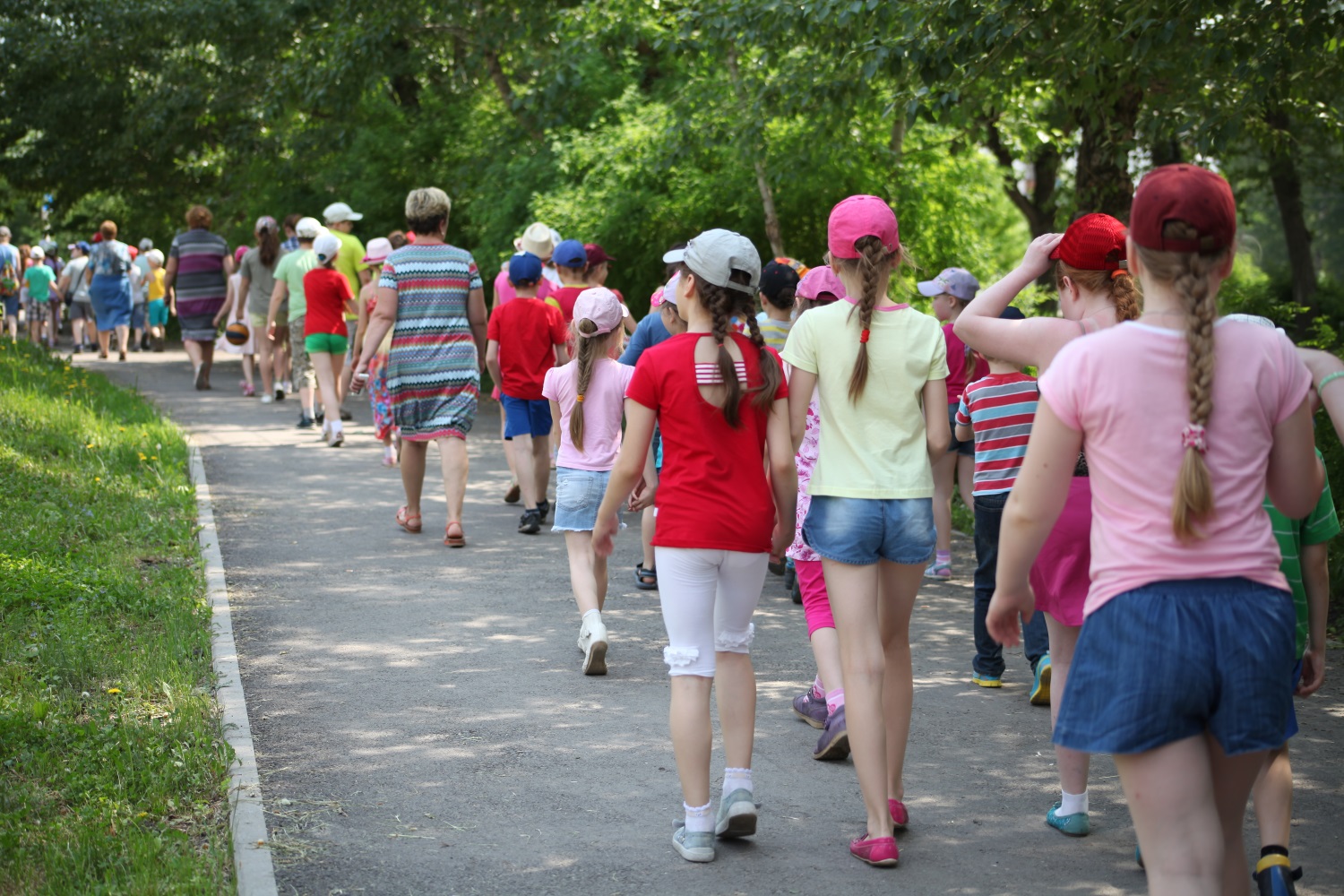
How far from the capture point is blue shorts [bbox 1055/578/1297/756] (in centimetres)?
277

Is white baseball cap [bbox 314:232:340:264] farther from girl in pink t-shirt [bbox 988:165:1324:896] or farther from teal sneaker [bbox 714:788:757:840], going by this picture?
girl in pink t-shirt [bbox 988:165:1324:896]

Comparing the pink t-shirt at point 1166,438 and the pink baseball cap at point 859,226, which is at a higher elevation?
the pink baseball cap at point 859,226

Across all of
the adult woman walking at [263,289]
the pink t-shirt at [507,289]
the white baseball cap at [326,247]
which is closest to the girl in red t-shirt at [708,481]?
the pink t-shirt at [507,289]

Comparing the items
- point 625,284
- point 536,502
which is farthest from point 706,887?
point 625,284

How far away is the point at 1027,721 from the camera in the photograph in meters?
6.11

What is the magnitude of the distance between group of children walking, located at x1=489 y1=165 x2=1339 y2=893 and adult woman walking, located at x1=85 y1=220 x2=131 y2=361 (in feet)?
54.5

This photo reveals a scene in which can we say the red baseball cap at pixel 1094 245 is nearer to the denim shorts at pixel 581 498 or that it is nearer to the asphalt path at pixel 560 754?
the asphalt path at pixel 560 754

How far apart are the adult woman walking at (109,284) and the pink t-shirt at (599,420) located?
16844 mm

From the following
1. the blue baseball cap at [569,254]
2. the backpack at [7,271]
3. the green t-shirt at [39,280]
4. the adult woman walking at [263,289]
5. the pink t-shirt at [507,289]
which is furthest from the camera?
the green t-shirt at [39,280]

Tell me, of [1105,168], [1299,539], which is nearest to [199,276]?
[1105,168]

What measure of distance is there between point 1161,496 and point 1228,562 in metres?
0.18

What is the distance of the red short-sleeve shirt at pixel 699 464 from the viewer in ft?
14.5

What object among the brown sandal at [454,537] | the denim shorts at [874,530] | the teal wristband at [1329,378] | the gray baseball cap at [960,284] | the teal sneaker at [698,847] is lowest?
the teal sneaker at [698,847]

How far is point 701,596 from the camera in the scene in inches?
175
